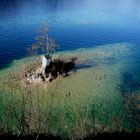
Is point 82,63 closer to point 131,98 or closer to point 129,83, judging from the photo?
point 129,83

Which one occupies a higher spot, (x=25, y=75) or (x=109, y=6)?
(x=109, y=6)

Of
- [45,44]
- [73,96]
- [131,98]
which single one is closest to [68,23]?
[45,44]

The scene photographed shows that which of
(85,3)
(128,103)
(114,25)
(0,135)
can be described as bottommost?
(128,103)

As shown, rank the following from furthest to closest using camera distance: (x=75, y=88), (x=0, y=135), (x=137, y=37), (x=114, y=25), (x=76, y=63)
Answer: (x=114, y=25) < (x=137, y=37) < (x=76, y=63) < (x=75, y=88) < (x=0, y=135)

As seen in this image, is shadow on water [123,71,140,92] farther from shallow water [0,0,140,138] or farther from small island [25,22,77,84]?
small island [25,22,77,84]

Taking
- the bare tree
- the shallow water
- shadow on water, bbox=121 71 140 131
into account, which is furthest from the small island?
shadow on water, bbox=121 71 140 131

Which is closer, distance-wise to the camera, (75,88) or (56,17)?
(75,88)

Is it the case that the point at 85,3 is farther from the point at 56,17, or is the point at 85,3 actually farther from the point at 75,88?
the point at 75,88

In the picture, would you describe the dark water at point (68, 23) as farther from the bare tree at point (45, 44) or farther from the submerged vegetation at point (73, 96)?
the submerged vegetation at point (73, 96)

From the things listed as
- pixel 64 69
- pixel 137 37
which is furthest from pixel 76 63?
pixel 137 37
